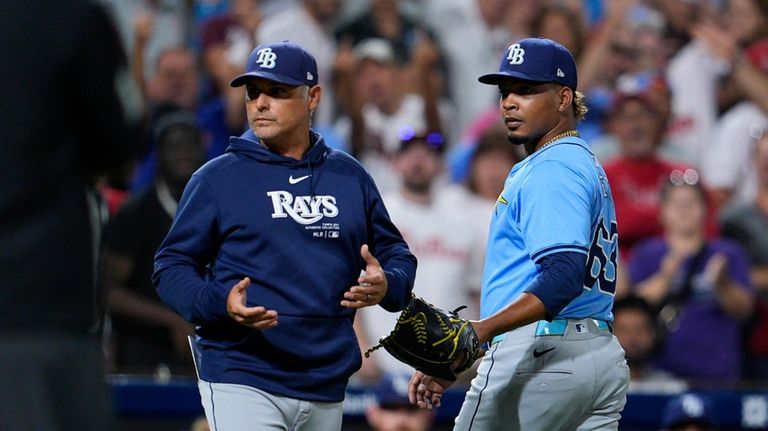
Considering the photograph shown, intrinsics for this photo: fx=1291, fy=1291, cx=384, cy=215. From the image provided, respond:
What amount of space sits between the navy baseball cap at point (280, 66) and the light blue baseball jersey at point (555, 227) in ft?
2.61

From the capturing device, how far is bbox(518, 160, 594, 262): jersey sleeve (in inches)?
157

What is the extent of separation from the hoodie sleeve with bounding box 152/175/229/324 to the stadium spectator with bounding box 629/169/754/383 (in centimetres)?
419

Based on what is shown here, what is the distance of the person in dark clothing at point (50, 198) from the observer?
9.60ft

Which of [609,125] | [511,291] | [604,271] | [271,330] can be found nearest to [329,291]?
[271,330]

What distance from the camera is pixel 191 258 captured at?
4246mm

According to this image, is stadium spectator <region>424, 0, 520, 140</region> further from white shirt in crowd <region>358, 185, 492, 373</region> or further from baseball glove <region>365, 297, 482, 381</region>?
baseball glove <region>365, 297, 482, 381</region>

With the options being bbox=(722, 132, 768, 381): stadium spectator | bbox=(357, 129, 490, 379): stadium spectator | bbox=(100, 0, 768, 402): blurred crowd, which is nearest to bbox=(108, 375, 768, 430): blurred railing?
bbox=(100, 0, 768, 402): blurred crowd

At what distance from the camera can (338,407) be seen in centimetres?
436

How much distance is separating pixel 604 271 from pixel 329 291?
90cm

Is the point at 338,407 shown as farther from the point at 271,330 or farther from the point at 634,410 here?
the point at 634,410

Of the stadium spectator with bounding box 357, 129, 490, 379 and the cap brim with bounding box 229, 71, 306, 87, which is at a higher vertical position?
the cap brim with bounding box 229, 71, 306, 87

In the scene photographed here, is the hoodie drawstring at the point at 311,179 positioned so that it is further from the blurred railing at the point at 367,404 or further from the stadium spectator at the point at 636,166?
the stadium spectator at the point at 636,166

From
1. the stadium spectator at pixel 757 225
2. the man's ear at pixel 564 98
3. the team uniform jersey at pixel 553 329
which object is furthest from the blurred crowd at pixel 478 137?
the man's ear at pixel 564 98

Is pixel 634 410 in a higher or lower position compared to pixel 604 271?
lower
